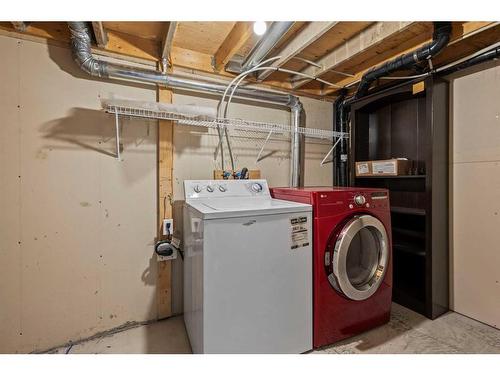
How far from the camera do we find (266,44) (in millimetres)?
1685

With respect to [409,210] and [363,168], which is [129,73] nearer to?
[363,168]

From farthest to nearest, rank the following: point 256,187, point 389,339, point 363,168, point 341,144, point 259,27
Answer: point 341,144
point 363,168
point 256,187
point 389,339
point 259,27

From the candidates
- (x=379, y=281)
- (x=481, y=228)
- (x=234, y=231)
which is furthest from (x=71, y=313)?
(x=481, y=228)

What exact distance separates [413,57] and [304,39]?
83cm

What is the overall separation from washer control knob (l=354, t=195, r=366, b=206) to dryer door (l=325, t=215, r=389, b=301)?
0.30ft

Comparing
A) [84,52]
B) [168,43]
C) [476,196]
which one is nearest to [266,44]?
[168,43]

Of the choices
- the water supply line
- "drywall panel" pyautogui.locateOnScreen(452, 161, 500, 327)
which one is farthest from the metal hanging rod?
"drywall panel" pyautogui.locateOnScreen(452, 161, 500, 327)

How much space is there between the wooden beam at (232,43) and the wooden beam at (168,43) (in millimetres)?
388

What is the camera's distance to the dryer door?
1.53 metres

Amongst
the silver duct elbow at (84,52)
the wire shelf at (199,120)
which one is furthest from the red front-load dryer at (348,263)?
the silver duct elbow at (84,52)

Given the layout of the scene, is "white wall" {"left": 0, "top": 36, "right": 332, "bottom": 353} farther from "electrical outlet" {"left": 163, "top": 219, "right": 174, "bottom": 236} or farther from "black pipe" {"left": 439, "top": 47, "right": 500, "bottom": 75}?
"black pipe" {"left": 439, "top": 47, "right": 500, "bottom": 75}

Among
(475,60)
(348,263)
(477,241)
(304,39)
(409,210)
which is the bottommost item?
(348,263)

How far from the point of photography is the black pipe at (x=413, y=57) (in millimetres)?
1581

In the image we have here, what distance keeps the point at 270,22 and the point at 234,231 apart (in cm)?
128
